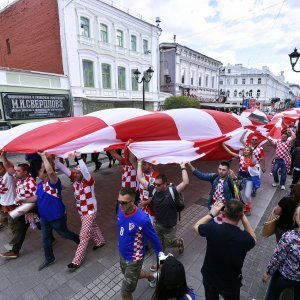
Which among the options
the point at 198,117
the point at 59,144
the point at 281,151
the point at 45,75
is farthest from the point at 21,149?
the point at 45,75

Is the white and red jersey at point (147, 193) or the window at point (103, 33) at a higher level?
the window at point (103, 33)

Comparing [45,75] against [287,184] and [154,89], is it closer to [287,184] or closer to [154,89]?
[154,89]

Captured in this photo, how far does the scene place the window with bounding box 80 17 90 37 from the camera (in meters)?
16.4

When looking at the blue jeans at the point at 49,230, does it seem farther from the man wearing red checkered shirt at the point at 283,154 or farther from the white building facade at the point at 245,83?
the white building facade at the point at 245,83

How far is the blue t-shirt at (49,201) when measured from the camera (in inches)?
139

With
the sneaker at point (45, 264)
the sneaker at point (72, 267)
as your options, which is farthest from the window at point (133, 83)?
the sneaker at point (72, 267)

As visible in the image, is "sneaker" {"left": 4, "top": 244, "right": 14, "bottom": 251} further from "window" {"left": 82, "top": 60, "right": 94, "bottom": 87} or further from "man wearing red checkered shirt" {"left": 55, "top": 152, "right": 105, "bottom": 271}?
"window" {"left": 82, "top": 60, "right": 94, "bottom": 87}

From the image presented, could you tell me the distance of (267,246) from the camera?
404 centimetres

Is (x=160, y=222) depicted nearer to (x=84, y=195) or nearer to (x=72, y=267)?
(x=84, y=195)

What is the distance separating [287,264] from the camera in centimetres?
228

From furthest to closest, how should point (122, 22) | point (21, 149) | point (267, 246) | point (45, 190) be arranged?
point (122, 22) → point (267, 246) → point (21, 149) → point (45, 190)

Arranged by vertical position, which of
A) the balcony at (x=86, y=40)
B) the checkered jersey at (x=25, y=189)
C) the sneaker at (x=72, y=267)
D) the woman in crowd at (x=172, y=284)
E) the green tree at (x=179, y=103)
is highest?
the balcony at (x=86, y=40)

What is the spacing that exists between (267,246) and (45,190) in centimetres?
402

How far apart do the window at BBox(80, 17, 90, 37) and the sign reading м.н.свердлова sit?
5.21 m
